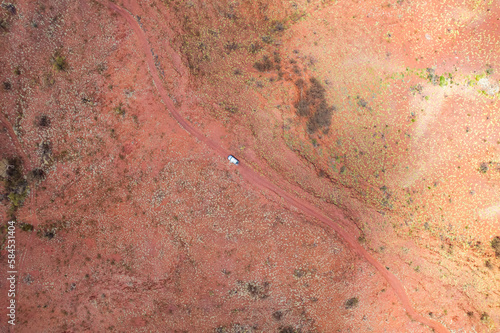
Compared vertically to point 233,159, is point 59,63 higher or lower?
higher

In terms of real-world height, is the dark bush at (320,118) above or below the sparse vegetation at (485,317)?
above

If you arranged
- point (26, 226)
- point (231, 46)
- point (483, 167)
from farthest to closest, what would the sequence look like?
point (231, 46) < point (483, 167) < point (26, 226)

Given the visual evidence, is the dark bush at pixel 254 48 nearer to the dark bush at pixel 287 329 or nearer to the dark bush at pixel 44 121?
the dark bush at pixel 44 121

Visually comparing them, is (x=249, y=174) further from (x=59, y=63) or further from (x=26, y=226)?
(x=26, y=226)

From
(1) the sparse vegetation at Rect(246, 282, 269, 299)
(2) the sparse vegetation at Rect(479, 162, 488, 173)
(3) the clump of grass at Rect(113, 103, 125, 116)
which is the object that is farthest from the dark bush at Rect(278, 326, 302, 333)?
(3) the clump of grass at Rect(113, 103, 125, 116)

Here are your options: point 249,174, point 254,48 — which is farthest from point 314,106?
point 249,174

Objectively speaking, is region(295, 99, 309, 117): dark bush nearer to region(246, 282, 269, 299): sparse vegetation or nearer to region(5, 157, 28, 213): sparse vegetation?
region(246, 282, 269, 299): sparse vegetation

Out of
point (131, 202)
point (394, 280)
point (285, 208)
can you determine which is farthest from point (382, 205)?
point (131, 202)

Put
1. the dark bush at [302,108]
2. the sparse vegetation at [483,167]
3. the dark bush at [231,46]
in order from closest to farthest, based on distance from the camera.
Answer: the dark bush at [302,108]
the sparse vegetation at [483,167]
the dark bush at [231,46]

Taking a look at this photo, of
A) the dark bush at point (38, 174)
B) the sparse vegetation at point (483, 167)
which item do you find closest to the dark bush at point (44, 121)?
the dark bush at point (38, 174)
